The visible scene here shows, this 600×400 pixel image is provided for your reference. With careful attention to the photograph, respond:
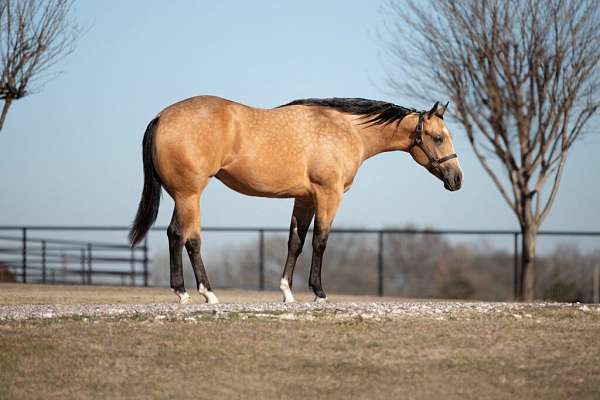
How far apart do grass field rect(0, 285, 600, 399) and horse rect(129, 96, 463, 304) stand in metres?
2.09

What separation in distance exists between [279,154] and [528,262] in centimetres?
937

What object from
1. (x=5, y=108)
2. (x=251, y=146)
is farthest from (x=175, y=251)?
(x=5, y=108)

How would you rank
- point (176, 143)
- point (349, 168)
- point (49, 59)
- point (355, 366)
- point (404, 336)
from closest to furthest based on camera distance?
point (355, 366) < point (404, 336) < point (176, 143) < point (349, 168) < point (49, 59)

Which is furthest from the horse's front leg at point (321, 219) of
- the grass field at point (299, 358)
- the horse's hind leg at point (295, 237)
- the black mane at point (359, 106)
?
the grass field at point (299, 358)

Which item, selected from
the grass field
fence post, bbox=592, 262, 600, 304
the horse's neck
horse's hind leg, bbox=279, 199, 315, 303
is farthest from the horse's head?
fence post, bbox=592, 262, 600, 304

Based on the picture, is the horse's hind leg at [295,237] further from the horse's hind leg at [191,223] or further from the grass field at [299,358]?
the grass field at [299,358]

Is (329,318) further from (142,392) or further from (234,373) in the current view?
(142,392)

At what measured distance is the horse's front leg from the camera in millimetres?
11922

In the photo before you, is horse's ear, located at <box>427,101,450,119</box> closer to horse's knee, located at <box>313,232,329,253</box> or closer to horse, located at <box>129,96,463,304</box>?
horse, located at <box>129,96,463,304</box>

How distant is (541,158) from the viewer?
19531mm

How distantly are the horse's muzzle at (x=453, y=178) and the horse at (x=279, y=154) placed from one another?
1 cm

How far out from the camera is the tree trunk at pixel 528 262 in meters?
19.6

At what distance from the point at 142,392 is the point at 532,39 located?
1375cm

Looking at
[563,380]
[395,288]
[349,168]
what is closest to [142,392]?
[563,380]
